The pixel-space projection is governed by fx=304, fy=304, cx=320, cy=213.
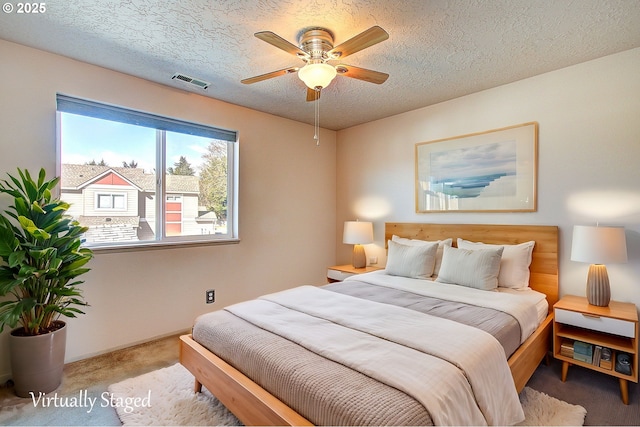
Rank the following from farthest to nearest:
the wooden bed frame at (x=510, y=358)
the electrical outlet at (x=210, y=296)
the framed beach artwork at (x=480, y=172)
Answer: the electrical outlet at (x=210, y=296), the framed beach artwork at (x=480, y=172), the wooden bed frame at (x=510, y=358)

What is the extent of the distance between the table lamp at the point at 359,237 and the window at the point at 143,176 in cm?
139

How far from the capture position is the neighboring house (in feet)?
8.50

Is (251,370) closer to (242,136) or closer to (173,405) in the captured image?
(173,405)

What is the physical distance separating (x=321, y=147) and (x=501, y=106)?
2235mm

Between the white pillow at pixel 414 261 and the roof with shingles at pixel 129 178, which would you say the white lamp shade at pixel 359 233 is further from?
the roof with shingles at pixel 129 178

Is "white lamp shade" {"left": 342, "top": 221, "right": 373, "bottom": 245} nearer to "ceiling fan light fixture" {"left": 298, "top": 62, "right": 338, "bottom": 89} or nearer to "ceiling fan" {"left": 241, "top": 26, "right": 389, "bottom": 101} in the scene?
"ceiling fan" {"left": 241, "top": 26, "right": 389, "bottom": 101}

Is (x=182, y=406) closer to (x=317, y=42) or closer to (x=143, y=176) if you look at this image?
(x=143, y=176)

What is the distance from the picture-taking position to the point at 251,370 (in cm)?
156

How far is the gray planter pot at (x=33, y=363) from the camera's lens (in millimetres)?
2012

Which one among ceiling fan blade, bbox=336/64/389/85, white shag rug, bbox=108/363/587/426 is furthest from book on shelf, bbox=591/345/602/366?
ceiling fan blade, bbox=336/64/389/85

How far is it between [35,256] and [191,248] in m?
1.30

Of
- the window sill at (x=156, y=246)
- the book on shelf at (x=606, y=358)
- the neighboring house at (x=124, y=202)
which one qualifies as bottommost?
the book on shelf at (x=606, y=358)

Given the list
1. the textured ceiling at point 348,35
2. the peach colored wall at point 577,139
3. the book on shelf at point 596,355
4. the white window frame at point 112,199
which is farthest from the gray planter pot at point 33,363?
the book on shelf at point 596,355

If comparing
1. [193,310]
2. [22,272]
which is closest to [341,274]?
[193,310]
